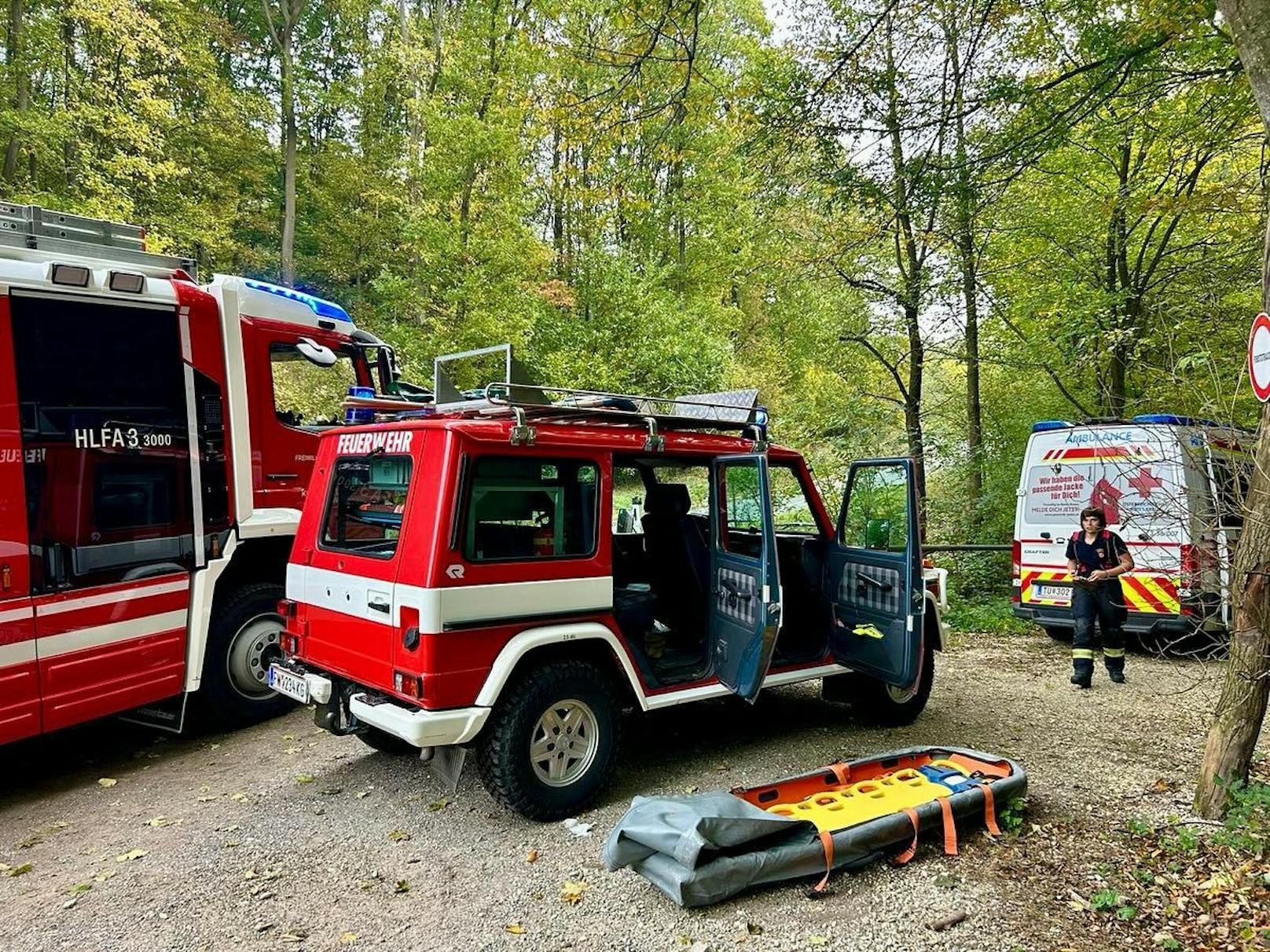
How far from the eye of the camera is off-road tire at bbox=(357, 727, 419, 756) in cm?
457

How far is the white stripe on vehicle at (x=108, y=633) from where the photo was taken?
4098 mm

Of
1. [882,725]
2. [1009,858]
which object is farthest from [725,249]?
[1009,858]

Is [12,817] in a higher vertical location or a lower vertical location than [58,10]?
lower

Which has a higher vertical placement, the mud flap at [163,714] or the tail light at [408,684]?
the tail light at [408,684]

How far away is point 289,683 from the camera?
13.6 ft

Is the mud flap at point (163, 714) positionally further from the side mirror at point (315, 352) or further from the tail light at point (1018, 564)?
the tail light at point (1018, 564)

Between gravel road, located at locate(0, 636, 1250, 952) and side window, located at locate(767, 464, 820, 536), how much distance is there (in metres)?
1.41

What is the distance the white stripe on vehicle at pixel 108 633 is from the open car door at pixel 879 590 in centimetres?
436

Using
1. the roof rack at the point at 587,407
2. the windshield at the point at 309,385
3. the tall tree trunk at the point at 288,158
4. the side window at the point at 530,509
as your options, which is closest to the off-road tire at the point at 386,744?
the side window at the point at 530,509

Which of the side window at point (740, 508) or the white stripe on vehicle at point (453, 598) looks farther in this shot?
the side window at point (740, 508)

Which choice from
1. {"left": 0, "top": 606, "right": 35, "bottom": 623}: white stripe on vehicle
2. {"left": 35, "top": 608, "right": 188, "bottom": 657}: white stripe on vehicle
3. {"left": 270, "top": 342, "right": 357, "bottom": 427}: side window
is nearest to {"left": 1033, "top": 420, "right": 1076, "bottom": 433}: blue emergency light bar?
{"left": 270, "top": 342, "right": 357, "bottom": 427}: side window

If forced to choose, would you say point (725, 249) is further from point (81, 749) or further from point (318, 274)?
point (81, 749)

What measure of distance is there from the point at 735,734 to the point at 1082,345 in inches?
316

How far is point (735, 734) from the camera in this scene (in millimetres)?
5062
